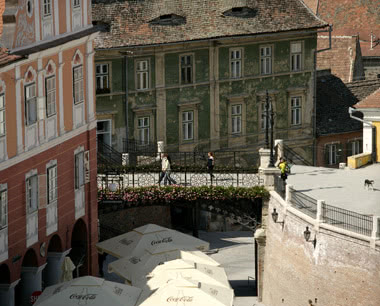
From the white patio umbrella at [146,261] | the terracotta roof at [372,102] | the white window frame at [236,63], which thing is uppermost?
the white window frame at [236,63]

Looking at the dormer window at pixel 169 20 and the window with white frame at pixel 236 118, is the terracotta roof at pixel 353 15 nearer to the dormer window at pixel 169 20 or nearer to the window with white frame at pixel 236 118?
the window with white frame at pixel 236 118

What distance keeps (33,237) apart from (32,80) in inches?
194

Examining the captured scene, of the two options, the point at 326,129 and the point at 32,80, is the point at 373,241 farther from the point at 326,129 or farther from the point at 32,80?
the point at 326,129

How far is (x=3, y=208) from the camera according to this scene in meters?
56.1

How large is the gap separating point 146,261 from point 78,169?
12.6ft

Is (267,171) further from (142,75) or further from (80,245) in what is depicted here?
(142,75)

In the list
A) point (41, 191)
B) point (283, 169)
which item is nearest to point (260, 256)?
point (283, 169)

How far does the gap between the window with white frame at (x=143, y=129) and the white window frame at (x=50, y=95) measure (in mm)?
20709

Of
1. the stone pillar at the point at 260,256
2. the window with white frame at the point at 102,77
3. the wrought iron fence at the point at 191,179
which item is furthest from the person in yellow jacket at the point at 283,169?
the window with white frame at the point at 102,77

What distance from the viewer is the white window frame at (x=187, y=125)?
83188 millimetres

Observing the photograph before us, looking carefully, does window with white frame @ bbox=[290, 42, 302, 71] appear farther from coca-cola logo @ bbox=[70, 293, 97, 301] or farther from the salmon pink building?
coca-cola logo @ bbox=[70, 293, 97, 301]

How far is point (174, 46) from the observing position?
268 feet

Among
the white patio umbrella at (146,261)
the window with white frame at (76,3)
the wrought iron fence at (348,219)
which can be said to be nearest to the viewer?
the white patio umbrella at (146,261)

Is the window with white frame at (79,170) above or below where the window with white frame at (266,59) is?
above
